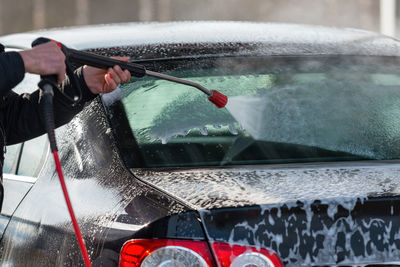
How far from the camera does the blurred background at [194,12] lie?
12.6 meters

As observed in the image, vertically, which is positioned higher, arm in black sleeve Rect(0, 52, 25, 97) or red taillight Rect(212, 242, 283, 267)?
arm in black sleeve Rect(0, 52, 25, 97)

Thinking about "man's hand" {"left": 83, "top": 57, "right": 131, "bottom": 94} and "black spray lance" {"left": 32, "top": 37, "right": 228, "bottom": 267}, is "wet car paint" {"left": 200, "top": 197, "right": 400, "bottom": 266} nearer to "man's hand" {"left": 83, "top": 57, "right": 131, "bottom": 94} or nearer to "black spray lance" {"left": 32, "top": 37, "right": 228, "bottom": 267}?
"black spray lance" {"left": 32, "top": 37, "right": 228, "bottom": 267}

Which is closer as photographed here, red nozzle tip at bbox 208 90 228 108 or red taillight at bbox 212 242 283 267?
red taillight at bbox 212 242 283 267

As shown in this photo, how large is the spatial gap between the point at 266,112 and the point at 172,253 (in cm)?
117

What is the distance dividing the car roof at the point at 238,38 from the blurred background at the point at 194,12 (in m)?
8.22

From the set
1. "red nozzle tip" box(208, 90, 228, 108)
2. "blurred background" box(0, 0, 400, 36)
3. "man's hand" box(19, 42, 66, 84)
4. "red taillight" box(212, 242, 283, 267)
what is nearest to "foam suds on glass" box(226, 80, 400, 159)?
"red nozzle tip" box(208, 90, 228, 108)

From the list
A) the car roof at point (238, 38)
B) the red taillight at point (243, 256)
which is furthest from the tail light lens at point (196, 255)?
the car roof at point (238, 38)

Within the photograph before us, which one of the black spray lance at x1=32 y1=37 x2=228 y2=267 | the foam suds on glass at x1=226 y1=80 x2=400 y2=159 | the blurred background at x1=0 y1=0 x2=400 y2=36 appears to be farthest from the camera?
the blurred background at x1=0 y1=0 x2=400 y2=36

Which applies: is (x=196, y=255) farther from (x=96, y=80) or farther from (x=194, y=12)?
(x=194, y=12)

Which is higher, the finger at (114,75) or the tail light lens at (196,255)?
the finger at (114,75)

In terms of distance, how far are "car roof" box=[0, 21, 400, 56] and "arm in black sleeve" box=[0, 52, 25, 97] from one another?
73cm

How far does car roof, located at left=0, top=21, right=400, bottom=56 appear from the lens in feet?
9.31

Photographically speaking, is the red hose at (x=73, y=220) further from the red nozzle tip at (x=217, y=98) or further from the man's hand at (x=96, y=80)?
the red nozzle tip at (x=217, y=98)

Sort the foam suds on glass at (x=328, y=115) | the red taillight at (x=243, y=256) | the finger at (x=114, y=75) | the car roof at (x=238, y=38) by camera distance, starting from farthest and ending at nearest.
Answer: the car roof at (x=238, y=38) < the foam suds on glass at (x=328, y=115) < the finger at (x=114, y=75) < the red taillight at (x=243, y=256)
